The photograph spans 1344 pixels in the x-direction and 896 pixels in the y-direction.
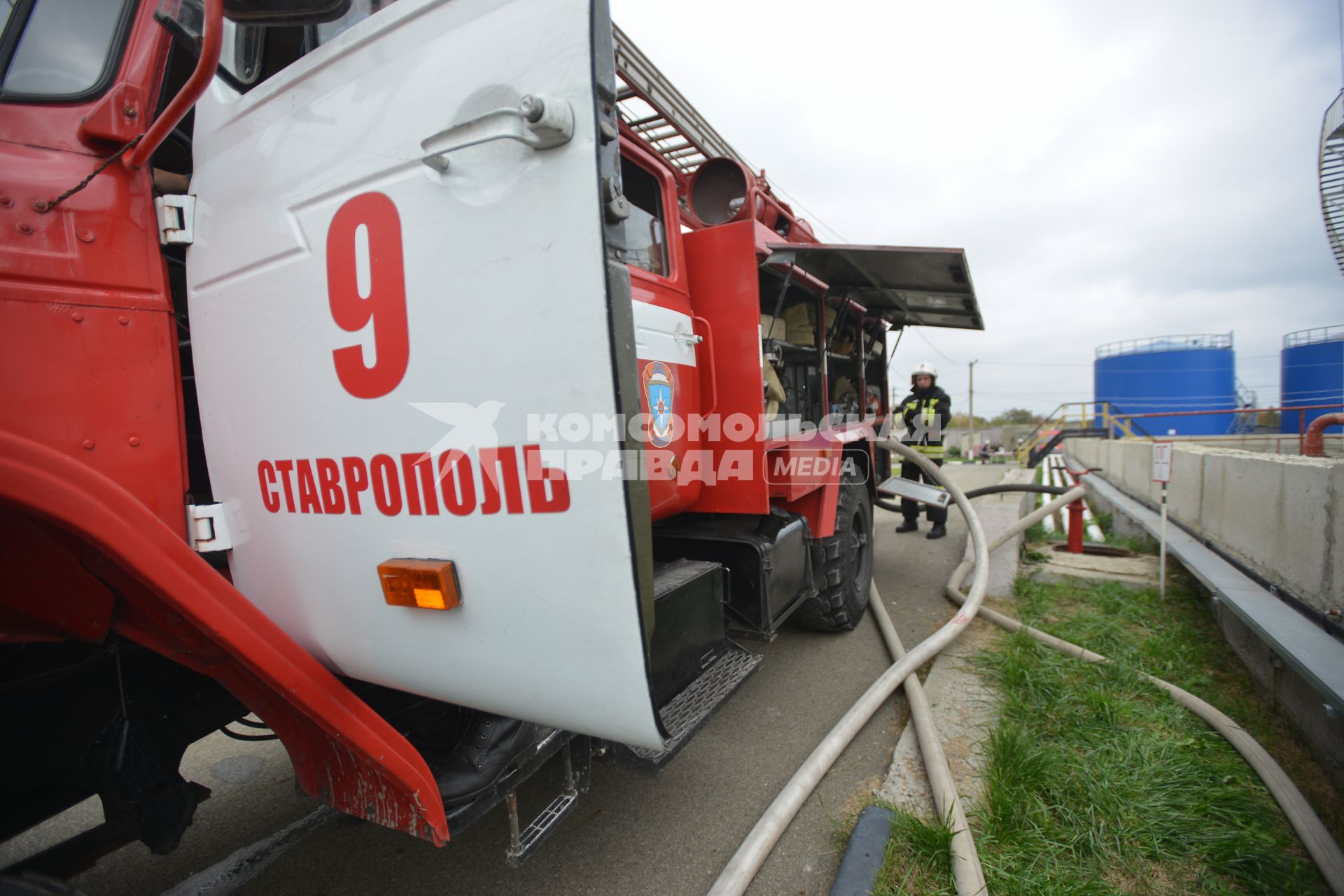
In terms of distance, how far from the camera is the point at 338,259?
1469 mm

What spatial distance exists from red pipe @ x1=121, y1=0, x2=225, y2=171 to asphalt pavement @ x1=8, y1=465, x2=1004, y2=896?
7.81ft

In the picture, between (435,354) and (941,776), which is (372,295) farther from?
(941,776)

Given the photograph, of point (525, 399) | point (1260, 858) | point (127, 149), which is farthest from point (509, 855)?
point (1260, 858)

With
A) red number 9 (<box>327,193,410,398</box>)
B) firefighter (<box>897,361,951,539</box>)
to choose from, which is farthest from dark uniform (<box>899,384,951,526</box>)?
red number 9 (<box>327,193,410,398</box>)

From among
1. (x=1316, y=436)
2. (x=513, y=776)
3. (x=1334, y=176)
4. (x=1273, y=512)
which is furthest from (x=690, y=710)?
(x=1334, y=176)

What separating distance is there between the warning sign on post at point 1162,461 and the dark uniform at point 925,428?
1938 mm

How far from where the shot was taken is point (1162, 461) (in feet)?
15.6

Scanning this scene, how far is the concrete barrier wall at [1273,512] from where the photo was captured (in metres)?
2.93

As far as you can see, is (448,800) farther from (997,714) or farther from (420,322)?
(997,714)

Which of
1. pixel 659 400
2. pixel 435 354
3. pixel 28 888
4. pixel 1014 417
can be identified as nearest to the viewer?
pixel 28 888

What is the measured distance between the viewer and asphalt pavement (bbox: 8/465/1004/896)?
2.23 m

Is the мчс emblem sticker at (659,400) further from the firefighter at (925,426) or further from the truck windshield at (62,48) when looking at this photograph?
the firefighter at (925,426)

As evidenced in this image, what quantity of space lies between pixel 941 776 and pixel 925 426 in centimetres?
477

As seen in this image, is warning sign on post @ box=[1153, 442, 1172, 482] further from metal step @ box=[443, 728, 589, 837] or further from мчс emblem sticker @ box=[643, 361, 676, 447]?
metal step @ box=[443, 728, 589, 837]
